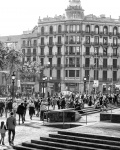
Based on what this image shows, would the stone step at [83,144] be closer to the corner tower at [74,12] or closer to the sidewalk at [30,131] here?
the sidewalk at [30,131]

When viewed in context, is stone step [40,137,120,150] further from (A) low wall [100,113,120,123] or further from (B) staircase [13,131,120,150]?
(A) low wall [100,113,120,123]

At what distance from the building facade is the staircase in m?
61.9

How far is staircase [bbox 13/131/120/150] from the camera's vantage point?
1427cm

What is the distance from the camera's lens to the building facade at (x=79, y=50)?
257 feet

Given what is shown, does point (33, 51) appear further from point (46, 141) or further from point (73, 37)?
point (46, 141)

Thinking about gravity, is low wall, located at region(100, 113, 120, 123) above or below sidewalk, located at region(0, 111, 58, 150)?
above

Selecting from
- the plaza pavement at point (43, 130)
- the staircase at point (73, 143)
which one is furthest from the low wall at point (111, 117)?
the staircase at point (73, 143)

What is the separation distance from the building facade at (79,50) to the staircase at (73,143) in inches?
2435

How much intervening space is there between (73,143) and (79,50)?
64567 millimetres

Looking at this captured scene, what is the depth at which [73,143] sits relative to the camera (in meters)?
14.9

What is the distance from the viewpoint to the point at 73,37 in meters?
78.9

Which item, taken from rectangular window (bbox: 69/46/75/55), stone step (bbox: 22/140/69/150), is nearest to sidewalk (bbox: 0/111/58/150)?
stone step (bbox: 22/140/69/150)

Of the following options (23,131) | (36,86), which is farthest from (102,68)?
(23,131)

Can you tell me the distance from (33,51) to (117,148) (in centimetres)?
7152
